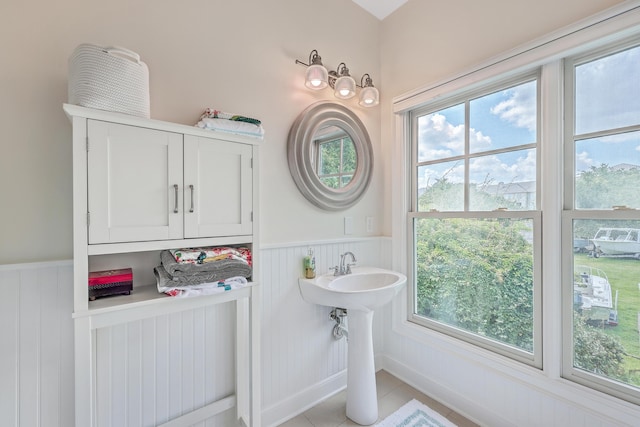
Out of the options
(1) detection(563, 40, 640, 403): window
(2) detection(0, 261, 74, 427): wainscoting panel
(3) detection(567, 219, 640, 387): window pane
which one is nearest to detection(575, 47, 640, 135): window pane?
(1) detection(563, 40, 640, 403): window

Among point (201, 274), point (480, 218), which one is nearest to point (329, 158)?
point (480, 218)

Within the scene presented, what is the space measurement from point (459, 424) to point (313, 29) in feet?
8.47

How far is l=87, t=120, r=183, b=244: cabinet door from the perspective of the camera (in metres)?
0.89

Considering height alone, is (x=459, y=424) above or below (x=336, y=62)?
below

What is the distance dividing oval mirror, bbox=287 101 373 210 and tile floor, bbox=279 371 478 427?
4.16ft

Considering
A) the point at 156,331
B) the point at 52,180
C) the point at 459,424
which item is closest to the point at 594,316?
the point at 459,424

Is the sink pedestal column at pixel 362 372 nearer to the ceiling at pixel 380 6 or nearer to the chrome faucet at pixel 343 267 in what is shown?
the chrome faucet at pixel 343 267

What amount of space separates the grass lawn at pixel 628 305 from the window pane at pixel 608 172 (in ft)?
0.87

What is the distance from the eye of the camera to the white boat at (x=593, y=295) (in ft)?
4.07

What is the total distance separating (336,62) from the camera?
1.92m

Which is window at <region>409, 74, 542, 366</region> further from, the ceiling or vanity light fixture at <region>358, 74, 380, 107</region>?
the ceiling

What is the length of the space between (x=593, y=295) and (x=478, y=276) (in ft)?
1.65

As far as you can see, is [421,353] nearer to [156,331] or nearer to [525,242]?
[525,242]

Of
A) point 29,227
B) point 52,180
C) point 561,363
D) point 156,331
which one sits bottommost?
point 561,363
